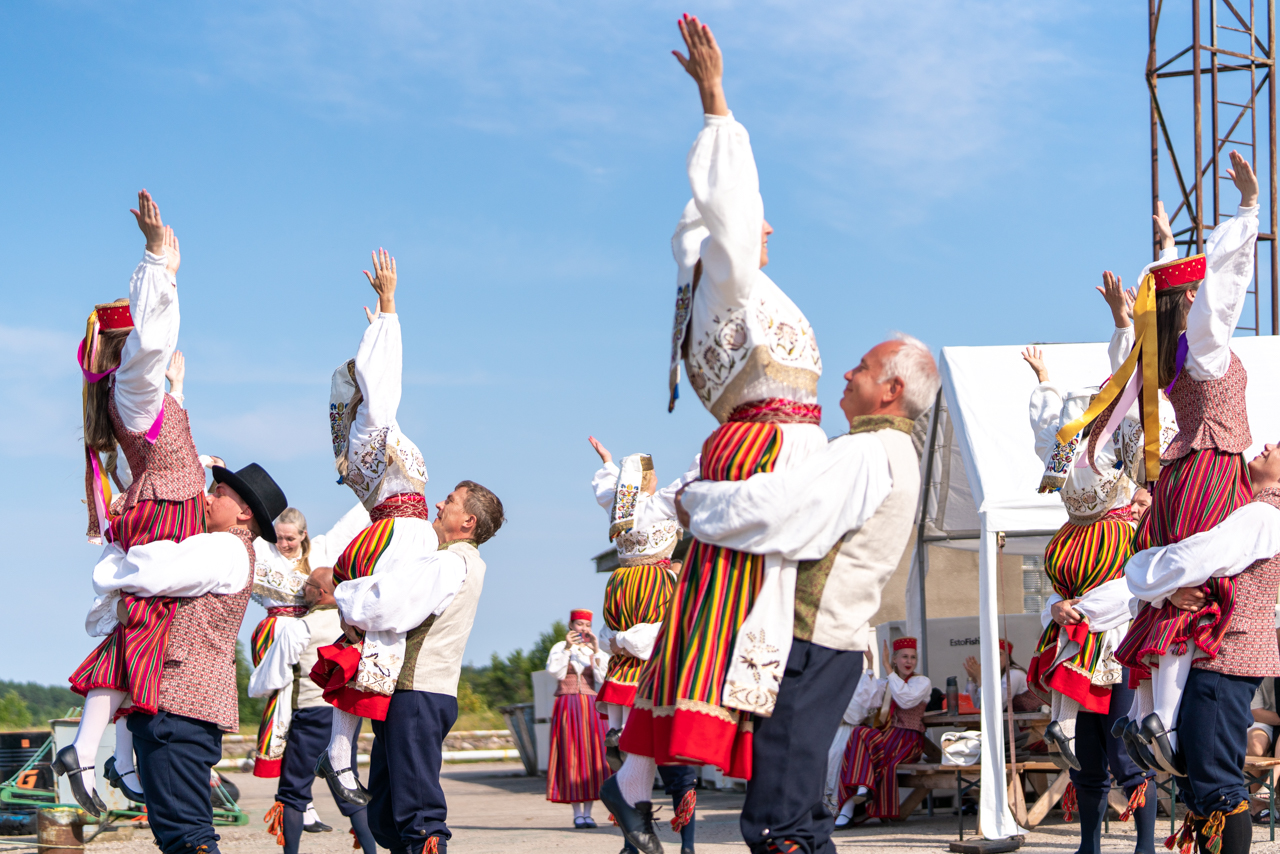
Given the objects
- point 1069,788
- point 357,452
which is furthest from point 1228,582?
point 1069,788

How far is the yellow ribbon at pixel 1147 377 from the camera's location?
14.1 feet

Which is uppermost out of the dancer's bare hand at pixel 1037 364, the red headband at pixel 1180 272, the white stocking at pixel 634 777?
the dancer's bare hand at pixel 1037 364

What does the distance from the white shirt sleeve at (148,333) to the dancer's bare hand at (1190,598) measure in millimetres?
3262

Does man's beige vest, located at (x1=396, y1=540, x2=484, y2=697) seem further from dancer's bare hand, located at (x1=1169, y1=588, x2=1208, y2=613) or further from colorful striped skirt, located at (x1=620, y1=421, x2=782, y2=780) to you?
dancer's bare hand, located at (x1=1169, y1=588, x2=1208, y2=613)

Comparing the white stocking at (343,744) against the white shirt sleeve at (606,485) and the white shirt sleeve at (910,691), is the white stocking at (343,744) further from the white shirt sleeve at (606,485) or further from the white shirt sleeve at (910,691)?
the white shirt sleeve at (910,691)

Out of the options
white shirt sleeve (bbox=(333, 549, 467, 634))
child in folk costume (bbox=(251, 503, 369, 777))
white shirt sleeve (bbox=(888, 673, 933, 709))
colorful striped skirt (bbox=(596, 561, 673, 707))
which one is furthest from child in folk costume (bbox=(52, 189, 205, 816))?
Result: white shirt sleeve (bbox=(888, 673, 933, 709))

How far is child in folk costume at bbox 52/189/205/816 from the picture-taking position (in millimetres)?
4082

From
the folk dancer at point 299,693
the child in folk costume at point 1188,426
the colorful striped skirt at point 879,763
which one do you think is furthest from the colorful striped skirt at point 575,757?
the child in folk costume at point 1188,426

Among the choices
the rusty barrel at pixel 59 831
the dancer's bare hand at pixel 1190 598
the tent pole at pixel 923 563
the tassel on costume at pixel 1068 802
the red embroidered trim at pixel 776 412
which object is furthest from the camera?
the tent pole at pixel 923 563

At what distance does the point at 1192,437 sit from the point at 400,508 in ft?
8.95

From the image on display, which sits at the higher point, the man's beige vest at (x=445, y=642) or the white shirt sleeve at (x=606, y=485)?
the white shirt sleeve at (x=606, y=485)

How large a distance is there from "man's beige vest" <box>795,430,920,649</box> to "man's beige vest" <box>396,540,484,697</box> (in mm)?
1955

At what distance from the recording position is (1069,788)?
8352mm

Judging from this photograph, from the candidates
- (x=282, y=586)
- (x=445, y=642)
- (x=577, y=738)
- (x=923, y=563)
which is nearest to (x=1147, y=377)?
(x=445, y=642)
